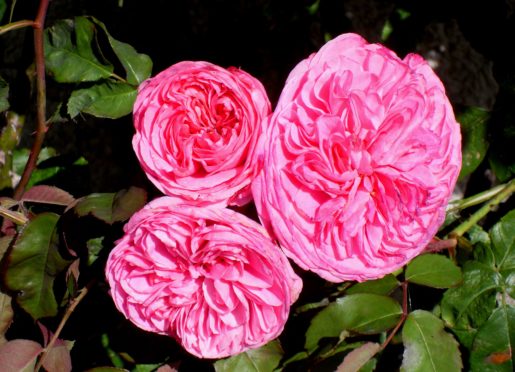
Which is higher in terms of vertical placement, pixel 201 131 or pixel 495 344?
pixel 201 131

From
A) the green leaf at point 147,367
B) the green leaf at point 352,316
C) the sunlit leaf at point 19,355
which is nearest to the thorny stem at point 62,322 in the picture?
the sunlit leaf at point 19,355

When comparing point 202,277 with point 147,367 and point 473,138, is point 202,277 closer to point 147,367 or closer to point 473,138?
point 147,367

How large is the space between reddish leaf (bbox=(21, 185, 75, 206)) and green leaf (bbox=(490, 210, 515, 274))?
1.51ft

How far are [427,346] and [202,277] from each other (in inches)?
9.1

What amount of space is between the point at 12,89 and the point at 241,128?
1.63 ft

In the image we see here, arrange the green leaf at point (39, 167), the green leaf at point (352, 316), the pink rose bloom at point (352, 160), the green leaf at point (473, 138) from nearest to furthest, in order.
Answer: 1. the pink rose bloom at point (352, 160)
2. the green leaf at point (352, 316)
3. the green leaf at point (473, 138)
4. the green leaf at point (39, 167)

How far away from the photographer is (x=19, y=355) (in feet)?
2.21

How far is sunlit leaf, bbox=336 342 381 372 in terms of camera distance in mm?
610

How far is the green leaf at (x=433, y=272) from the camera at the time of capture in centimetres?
66

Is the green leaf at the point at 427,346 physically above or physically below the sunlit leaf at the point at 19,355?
above

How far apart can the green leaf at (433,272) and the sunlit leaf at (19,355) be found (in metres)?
0.39

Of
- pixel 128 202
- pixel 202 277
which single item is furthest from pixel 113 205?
pixel 202 277

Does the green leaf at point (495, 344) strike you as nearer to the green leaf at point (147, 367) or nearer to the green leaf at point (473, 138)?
the green leaf at point (473, 138)

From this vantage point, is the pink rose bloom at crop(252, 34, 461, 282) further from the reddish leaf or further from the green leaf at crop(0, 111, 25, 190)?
the green leaf at crop(0, 111, 25, 190)
